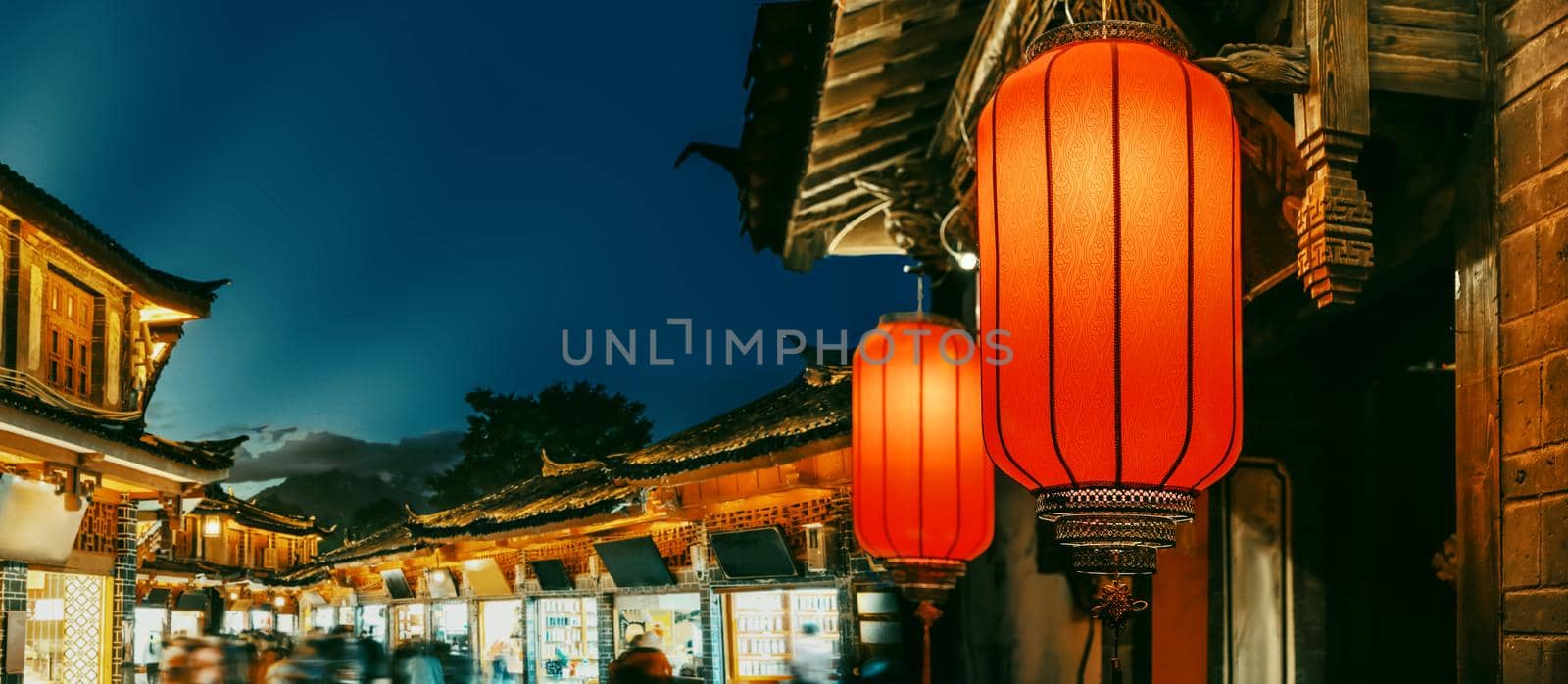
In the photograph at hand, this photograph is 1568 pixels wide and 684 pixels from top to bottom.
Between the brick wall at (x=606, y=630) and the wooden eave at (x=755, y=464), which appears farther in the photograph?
the brick wall at (x=606, y=630)

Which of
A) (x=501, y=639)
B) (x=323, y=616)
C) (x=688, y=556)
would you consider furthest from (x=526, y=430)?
(x=688, y=556)

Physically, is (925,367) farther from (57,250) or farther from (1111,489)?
(57,250)

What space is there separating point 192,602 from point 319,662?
36578 millimetres

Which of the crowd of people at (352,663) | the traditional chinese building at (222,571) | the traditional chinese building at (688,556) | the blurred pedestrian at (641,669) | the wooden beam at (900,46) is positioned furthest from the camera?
the traditional chinese building at (222,571)

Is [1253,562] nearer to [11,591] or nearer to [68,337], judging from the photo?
[11,591]

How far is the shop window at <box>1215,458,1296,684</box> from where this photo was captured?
668 cm

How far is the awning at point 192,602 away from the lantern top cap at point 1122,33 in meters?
46.2

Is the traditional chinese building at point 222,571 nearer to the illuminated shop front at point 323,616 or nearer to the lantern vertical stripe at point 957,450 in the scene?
the illuminated shop front at point 323,616

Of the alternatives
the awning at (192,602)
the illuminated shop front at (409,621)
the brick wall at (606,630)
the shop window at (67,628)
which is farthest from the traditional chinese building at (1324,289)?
the awning at (192,602)

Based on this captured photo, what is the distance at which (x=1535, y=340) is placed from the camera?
3645mm

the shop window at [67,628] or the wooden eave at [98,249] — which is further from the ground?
the wooden eave at [98,249]

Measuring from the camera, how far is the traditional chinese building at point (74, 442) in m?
14.8

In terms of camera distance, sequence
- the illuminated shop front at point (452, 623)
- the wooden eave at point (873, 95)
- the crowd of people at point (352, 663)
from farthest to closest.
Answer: the illuminated shop front at point (452, 623) → the crowd of people at point (352, 663) → the wooden eave at point (873, 95)

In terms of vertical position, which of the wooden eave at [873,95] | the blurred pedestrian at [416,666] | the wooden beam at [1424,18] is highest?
the wooden eave at [873,95]
